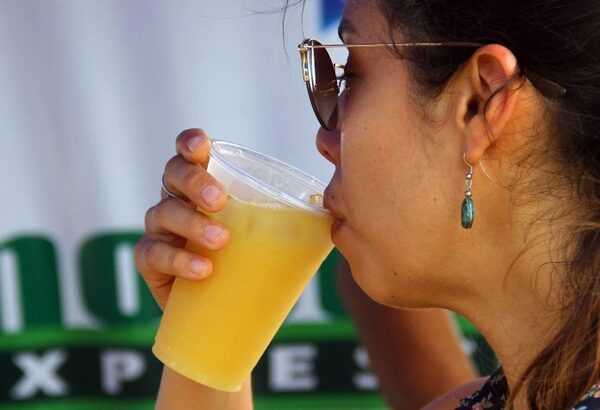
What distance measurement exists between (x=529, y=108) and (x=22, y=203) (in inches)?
58.9

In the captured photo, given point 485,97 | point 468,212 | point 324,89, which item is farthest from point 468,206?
point 324,89

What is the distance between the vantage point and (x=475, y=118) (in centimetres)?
130

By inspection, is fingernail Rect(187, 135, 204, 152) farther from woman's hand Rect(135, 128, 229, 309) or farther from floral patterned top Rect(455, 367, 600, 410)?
floral patterned top Rect(455, 367, 600, 410)

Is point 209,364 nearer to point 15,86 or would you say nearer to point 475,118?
point 475,118

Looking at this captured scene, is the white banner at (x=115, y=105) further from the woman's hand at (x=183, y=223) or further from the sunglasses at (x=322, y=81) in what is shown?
the sunglasses at (x=322, y=81)

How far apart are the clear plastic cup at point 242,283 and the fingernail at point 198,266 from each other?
0.01m

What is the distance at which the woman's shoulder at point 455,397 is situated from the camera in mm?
1639

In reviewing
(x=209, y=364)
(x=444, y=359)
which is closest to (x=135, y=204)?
(x=444, y=359)

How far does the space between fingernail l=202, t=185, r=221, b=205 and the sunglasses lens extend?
17cm

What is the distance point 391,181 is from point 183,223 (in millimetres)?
305

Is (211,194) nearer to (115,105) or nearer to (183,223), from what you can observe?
(183,223)

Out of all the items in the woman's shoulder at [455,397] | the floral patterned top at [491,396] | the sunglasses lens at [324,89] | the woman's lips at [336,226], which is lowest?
the woman's shoulder at [455,397]

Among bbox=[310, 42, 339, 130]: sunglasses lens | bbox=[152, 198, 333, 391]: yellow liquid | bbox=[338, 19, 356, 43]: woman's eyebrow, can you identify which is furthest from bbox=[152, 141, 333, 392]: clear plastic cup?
bbox=[338, 19, 356, 43]: woman's eyebrow

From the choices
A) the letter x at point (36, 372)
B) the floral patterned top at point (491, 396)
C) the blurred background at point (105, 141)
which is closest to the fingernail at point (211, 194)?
the floral patterned top at point (491, 396)
